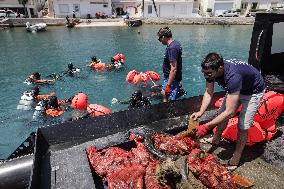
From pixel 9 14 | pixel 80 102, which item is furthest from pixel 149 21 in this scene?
pixel 80 102

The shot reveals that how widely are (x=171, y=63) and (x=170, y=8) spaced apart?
60174 millimetres

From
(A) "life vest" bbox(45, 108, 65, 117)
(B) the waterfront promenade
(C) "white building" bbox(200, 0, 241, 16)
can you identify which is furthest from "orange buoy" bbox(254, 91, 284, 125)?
(C) "white building" bbox(200, 0, 241, 16)

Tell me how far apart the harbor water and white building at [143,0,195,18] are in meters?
10.4

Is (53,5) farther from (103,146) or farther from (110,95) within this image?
(103,146)

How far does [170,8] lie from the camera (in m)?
64.9

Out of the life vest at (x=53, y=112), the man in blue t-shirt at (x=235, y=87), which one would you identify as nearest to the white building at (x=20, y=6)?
the life vest at (x=53, y=112)

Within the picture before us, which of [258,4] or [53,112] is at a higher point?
[258,4]

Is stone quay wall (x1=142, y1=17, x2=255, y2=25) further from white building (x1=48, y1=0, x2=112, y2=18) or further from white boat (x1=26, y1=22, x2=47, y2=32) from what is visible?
white boat (x1=26, y1=22, x2=47, y2=32)

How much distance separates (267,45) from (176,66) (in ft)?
11.3

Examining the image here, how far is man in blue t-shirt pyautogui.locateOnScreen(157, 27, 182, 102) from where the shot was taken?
313 inches

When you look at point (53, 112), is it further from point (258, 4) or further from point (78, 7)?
point (258, 4)

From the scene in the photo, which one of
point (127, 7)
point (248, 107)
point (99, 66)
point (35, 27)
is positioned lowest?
point (99, 66)

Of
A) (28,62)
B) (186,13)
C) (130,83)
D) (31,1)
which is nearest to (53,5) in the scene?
(31,1)

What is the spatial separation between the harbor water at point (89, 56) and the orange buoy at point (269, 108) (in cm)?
1046
